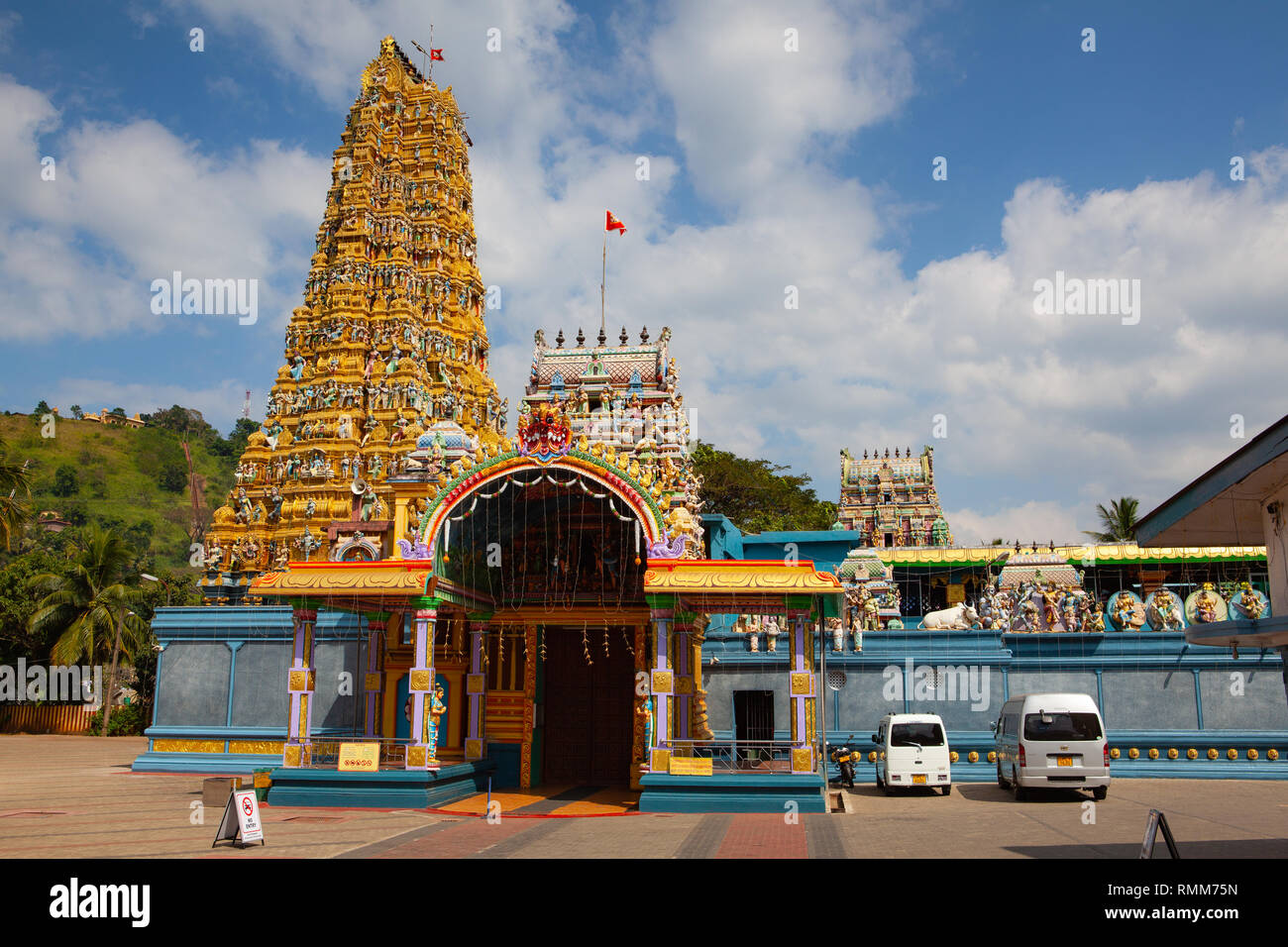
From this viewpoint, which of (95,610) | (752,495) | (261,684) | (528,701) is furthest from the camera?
(752,495)

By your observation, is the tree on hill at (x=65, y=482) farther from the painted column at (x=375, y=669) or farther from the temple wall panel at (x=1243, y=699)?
the temple wall panel at (x=1243, y=699)

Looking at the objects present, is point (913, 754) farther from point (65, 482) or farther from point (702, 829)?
point (65, 482)

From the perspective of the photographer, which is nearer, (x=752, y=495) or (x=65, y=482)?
(x=752, y=495)

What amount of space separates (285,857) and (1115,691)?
19.3 meters

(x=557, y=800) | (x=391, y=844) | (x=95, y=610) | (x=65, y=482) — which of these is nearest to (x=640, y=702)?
(x=557, y=800)

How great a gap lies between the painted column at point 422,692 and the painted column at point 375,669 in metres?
3.78

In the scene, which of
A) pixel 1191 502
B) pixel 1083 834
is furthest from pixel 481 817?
pixel 1191 502

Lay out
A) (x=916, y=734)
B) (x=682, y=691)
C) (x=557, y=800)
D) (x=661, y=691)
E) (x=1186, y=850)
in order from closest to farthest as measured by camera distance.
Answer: (x=1186, y=850)
(x=661, y=691)
(x=557, y=800)
(x=916, y=734)
(x=682, y=691)

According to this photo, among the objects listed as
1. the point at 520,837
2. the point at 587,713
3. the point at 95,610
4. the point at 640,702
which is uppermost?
the point at 95,610

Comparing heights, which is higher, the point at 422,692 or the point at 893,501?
the point at 893,501

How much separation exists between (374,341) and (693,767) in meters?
35.8

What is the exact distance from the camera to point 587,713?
888 inches

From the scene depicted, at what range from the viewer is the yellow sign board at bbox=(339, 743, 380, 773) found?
1812cm
